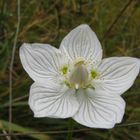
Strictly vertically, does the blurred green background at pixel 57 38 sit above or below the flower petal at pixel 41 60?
below

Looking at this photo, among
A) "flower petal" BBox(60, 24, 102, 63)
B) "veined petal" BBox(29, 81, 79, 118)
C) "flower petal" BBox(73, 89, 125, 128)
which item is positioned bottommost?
"flower petal" BBox(73, 89, 125, 128)

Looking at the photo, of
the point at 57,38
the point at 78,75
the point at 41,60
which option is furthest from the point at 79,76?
the point at 57,38

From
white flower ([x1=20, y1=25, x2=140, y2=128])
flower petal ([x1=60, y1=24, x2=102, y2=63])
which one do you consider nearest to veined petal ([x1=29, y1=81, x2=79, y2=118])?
white flower ([x1=20, y1=25, x2=140, y2=128])

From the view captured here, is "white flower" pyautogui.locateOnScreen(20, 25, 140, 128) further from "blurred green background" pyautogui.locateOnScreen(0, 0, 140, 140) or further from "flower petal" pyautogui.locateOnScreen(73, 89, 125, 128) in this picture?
"blurred green background" pyautogui.locateOnScreen(0, 0, 140, 140)

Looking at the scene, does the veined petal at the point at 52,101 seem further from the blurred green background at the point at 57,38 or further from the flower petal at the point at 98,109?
the blurred green background at the point at 57,38

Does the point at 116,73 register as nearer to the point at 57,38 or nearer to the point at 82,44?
the point at 82,44

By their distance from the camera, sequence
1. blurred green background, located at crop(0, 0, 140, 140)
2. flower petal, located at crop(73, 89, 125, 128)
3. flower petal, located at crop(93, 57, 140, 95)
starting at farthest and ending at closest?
blurred green background, located at crop(0, 0, 140, 140)
flower petal, located at crop(93, 57, 140, 95)
flower petal, located at crop(73, 89, 125, 128)

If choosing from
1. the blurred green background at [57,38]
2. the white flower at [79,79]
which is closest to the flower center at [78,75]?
the white flower at [79,79]

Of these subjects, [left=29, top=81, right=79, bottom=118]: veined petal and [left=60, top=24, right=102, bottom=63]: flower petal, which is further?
[left=60, top=24, right=102, bottom=63]: flower petal
